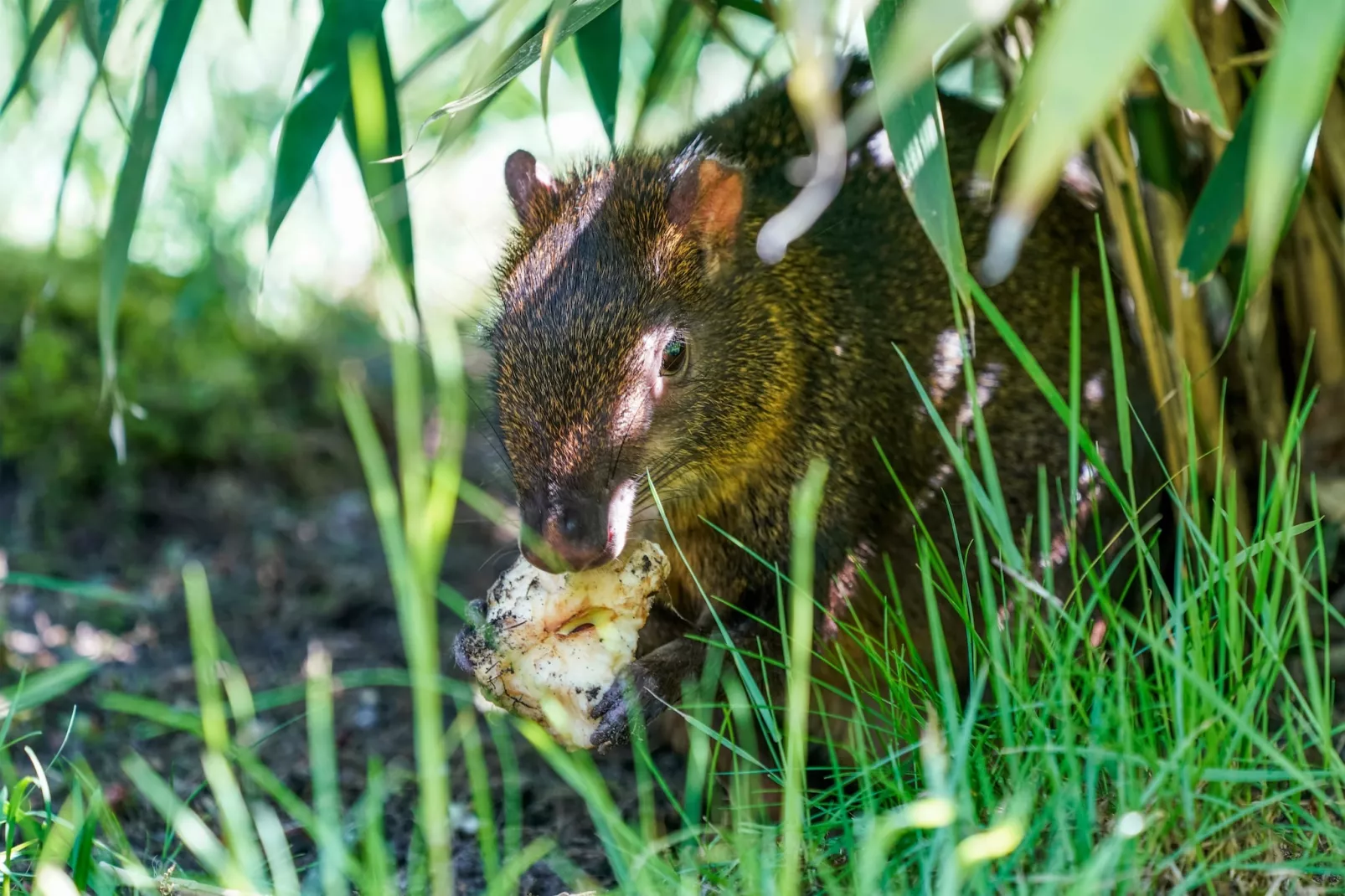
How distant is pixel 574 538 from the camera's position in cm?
264

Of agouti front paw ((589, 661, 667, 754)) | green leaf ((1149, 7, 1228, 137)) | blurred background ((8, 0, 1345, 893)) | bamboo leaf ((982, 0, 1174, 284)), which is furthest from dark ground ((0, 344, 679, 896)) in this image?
bamboo leaf ((982, 0, 1174, 284))

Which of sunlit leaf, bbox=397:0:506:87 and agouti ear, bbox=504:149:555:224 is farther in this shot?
agouti ear, bbox=504:149:555:224

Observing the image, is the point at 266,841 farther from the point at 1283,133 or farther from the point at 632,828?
the point at 1283,133

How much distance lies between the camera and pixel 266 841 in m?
2.15

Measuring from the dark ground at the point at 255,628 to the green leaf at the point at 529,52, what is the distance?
44.3 inches

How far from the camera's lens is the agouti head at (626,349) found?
2816mm

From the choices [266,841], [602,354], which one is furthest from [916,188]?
[266,841]

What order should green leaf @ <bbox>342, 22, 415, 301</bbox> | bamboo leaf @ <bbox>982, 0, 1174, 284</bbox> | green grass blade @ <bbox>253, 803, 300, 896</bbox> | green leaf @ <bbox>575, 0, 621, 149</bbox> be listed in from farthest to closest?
green leaf @ <bbox>575, 0, 621, 149</bbox>
green leaf @ <bbox>342, 22, 415, 301</bbox>
green grass blade @ <bbox>253, 803, 300, 896</bbox>
bamboo leaf @ <bbox>982, 0, 1174, 284</bbox>

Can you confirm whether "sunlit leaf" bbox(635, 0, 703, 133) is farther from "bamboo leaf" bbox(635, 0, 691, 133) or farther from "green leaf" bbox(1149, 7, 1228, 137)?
"green leaf" bbox(1149, 7, 1228, 137)

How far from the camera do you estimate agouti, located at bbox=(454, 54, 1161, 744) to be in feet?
9.48

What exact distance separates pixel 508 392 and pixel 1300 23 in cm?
205

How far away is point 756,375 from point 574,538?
712 mm

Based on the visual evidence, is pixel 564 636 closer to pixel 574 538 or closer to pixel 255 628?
pixel 574 538

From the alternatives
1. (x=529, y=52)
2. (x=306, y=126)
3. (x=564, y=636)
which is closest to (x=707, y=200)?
(x=529, y=52)
